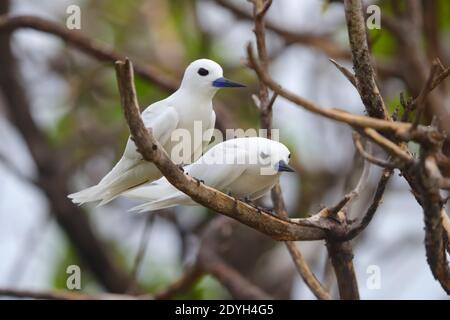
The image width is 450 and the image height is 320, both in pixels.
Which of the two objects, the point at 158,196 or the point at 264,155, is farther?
the point at 158,196

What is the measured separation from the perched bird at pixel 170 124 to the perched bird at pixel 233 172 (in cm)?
12

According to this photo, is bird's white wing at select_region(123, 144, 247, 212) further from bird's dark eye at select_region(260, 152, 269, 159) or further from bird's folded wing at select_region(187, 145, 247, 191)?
bird's dark eye at select_region(260, 152, 269, 159)

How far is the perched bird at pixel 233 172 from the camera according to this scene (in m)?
4.75

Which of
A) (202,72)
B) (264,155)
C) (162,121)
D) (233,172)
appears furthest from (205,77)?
(233,172)

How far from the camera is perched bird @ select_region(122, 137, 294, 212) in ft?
15.6

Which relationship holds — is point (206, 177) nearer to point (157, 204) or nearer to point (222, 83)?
point (157, 204)

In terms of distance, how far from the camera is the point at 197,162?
16.8 feet

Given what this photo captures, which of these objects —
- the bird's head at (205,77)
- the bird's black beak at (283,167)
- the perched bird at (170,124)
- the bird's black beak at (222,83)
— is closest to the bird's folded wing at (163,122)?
the perched bird at (170,124)

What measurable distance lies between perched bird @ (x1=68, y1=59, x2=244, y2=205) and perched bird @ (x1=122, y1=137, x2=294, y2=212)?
12 centimetres

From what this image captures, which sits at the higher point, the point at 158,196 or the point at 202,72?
the point at 202,72

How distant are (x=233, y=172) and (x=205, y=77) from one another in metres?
0.64

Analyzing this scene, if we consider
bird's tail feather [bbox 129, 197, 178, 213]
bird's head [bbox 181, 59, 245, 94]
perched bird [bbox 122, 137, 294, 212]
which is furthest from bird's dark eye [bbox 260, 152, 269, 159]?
bird's tail feather [bbox 129, 197, 178, 213]

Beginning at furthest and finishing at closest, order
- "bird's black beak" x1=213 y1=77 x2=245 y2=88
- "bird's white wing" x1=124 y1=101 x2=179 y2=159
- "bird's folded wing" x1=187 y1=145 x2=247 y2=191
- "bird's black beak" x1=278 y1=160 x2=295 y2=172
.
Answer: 1. "bird's folded wing" x1=187 y1=145 x2=247 y2=191
2. "bird's white wing" x1=124 y1=101 x2=179 y2=159
3. "bird's black beak" x1=278 y1=160 x2=295 y2=172
4. "bird's black beak" x1=213 y1=77 x2=245 y2=88

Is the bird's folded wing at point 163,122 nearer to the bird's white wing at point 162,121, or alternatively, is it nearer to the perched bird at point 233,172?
the bird's white wing at point 162,121
